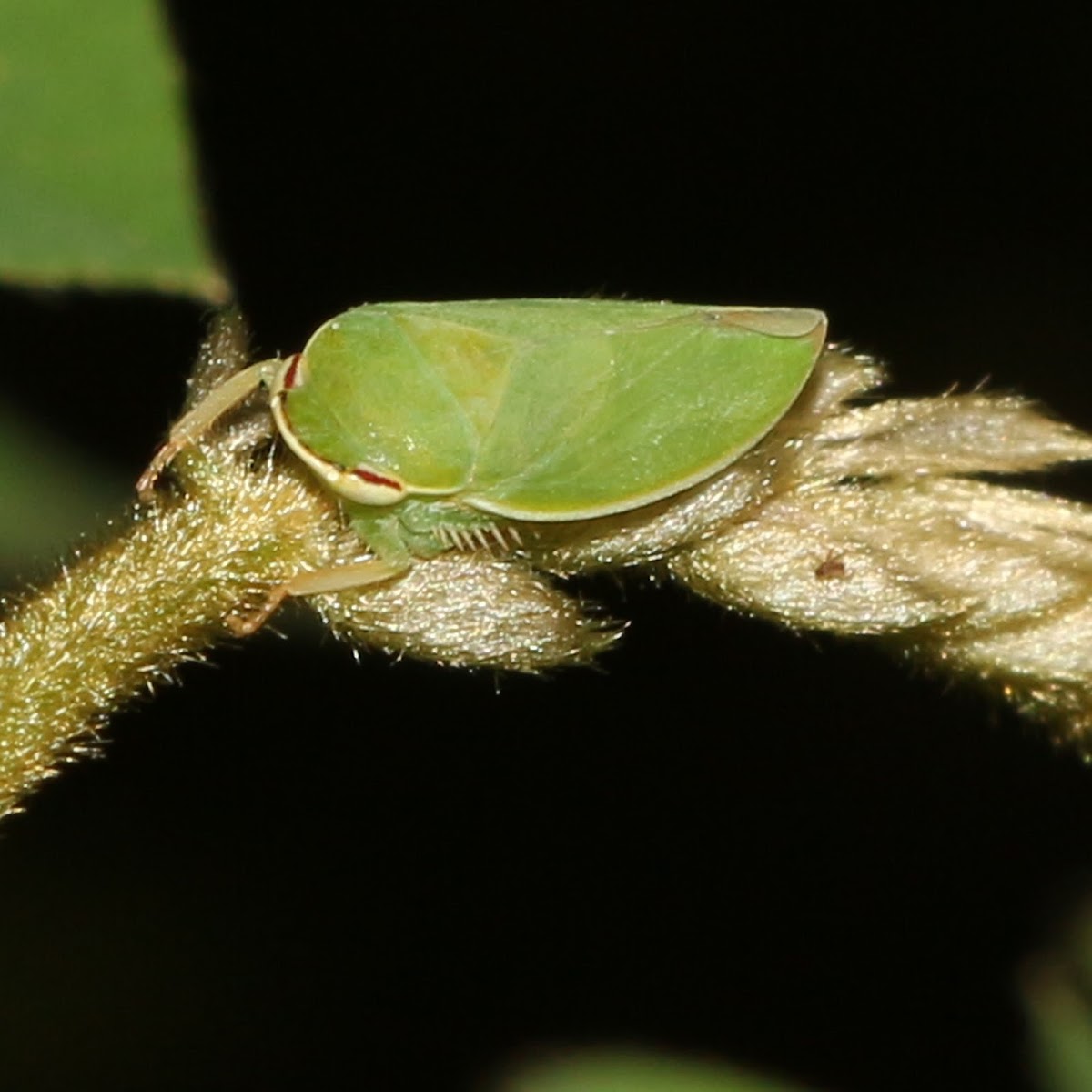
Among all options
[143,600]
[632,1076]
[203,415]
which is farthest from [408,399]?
[632,1076]

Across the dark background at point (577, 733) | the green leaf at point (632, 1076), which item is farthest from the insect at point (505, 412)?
the green leaf at point (632, 1076)

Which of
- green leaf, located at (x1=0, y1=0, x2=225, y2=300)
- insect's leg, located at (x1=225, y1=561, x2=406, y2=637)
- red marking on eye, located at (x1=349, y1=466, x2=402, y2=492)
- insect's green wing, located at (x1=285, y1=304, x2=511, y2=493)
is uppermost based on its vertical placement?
green leaf, located at (x1=0, y1=0, x2=225, y2=300)

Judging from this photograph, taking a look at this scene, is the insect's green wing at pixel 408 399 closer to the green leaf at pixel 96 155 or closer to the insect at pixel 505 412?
the insect at pixel 505 412

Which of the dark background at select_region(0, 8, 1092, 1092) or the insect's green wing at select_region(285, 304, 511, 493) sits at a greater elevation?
the insect's green wing at select_region(285, 304, 511, 493)

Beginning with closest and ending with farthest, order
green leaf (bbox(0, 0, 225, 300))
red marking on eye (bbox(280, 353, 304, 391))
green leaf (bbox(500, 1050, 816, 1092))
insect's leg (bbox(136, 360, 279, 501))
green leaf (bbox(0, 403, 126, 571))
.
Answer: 1. green leaf (bbox(0, 0, 225, 300))
2. insect's leg (bbox(136, 360, 279, 501))
3. red marking on eye (bbox(280, 353, 304, 391))
4. green leaf (bbox(500, 1050, 816, 1092))
5. green leaf (bbox(0, 403, 126, 571))

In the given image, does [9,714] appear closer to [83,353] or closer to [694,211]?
[83,353]

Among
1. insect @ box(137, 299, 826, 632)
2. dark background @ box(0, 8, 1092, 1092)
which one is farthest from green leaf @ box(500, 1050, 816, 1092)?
insect @ box(137, 299, 826, 632)

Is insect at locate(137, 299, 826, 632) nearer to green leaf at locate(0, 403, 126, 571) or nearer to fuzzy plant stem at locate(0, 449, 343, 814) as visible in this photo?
fuzzy plant stem at locate(0, 449, 343, 814)

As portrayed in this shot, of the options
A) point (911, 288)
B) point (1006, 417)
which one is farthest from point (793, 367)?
point (911, 288)
